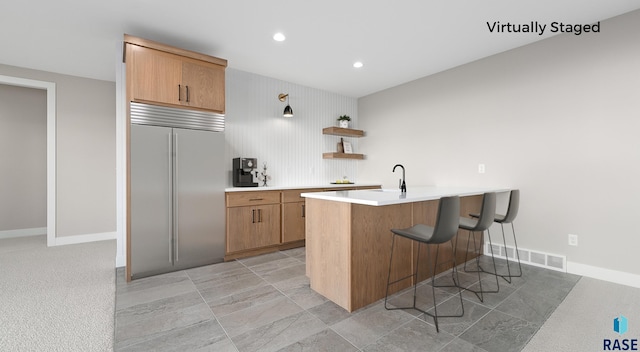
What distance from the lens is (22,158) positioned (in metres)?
4.68

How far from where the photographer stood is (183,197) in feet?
10.3

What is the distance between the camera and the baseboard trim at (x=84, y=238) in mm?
4215

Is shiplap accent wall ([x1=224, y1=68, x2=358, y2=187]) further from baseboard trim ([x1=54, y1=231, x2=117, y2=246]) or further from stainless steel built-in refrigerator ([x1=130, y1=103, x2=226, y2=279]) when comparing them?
baseboard trim ([x1=54, y1=231, x2=117, y2=246])

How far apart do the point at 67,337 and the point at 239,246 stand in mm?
1825

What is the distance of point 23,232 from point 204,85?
14.6ft

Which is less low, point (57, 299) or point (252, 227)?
point (252, 227)

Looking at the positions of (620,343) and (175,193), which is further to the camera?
(175,193)

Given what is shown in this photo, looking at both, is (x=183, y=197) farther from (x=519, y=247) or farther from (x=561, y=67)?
(x=561, y=67)

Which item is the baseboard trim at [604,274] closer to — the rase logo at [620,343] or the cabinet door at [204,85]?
the rase logo at [620,343]

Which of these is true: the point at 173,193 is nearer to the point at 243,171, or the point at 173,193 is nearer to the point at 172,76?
the point at 243,171

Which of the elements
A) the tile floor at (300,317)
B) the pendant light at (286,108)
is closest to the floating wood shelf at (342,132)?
the pendant light at (286,108)

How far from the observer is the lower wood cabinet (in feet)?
11.5

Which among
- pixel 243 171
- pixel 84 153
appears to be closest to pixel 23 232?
pixel 84 153

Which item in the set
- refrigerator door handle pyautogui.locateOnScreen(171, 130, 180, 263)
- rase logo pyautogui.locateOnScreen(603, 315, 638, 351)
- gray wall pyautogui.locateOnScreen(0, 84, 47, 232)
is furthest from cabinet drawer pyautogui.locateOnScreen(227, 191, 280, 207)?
gray wall pyautogui.locateOnScreen(0, 84, 47, 232)
